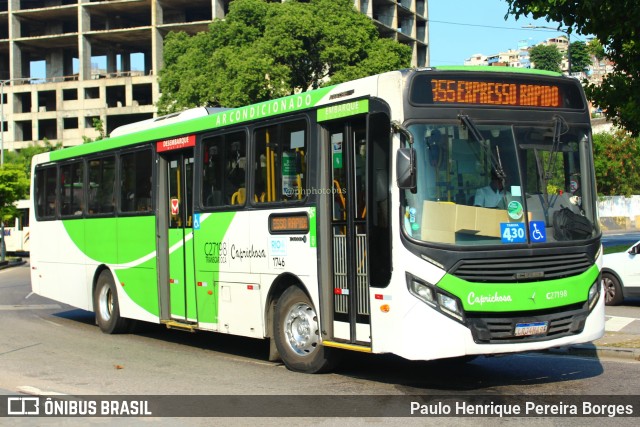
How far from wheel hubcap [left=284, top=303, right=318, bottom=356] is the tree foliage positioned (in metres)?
32.0

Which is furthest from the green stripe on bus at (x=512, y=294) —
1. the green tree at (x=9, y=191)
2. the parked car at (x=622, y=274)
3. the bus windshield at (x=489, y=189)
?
the green tree at (x=9, y=191)

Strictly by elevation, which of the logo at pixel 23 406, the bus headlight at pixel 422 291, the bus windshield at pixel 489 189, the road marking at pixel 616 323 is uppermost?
the bus windshield at pixel 489 189

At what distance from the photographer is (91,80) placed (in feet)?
272

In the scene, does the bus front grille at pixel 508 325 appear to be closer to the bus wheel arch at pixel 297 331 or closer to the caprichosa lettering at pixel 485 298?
the caprichosa lettering at pixel 485 298

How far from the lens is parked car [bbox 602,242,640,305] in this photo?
1833cm

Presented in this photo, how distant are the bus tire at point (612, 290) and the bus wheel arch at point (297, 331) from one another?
10037mm

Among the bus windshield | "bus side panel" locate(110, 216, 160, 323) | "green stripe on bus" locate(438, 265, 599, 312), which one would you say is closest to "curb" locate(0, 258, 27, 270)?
"bus side panel" locate(110, 216, 160, 323)

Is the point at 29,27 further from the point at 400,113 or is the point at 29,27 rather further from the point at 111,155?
the point at 400,113

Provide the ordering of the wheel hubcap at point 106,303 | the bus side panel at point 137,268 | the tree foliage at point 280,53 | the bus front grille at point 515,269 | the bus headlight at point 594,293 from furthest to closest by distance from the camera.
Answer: the tree foliage at point 280,53 → the wheel hubcap at point 106,303 → the bus side panel at point 137,268 → the bus headlight at point 594,293 → the bus front grille at point 515,269

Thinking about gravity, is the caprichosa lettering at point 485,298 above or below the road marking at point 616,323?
above

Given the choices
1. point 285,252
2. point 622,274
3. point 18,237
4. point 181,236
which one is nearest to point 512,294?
point 285,252

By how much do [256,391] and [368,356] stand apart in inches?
109

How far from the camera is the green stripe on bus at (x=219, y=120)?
1070 cm

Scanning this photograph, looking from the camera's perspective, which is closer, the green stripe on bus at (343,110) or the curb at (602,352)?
the green stripe on bus at (343,110)
